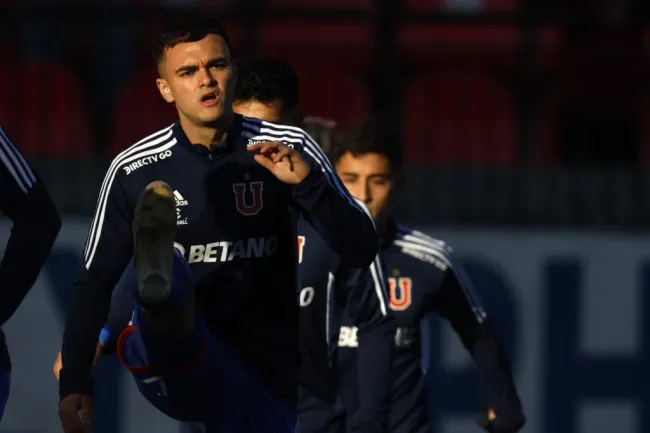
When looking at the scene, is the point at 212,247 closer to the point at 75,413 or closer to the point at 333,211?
the point at 333,211

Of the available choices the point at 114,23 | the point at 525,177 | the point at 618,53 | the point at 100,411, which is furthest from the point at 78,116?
the point at 618,53

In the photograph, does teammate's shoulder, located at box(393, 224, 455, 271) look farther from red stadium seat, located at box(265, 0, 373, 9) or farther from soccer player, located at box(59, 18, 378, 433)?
red stadium seat, located at box(265, 0, 373, 9)

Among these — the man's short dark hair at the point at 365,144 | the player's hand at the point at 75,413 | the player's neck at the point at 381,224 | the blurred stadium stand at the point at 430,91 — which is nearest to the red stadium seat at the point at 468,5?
the blurred stadium stand at the point at 430,91

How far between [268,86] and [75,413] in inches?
72.8

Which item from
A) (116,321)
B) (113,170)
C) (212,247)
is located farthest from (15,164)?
(116,321)

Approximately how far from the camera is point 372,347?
696 centimetres

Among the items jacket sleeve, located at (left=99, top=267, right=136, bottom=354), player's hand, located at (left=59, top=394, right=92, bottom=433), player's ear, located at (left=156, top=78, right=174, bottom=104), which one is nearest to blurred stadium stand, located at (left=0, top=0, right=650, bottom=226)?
jacket sleeve, located at (left=99, top=267, right=136, bottom=354)

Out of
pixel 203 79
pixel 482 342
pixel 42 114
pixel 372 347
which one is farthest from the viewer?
pixel 42 114

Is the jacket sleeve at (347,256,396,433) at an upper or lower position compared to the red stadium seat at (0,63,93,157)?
lower

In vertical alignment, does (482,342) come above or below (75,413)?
above

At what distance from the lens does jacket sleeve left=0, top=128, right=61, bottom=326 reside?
5.43 metres

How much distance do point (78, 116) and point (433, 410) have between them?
2.93 m

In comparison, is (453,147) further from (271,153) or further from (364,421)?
(271,153)

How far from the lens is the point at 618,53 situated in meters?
11.7
